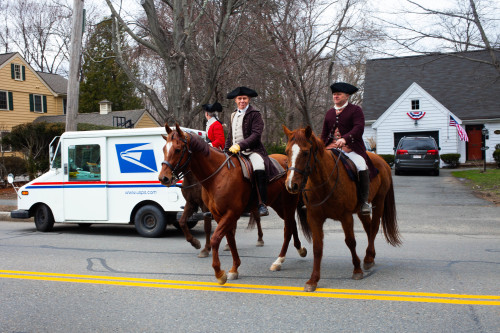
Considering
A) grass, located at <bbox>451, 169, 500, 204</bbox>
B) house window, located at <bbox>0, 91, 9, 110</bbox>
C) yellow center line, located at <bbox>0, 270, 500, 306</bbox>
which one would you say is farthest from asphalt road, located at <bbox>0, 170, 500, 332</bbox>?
house window, located at <bbox>0, 91, 9, 110</bbox>

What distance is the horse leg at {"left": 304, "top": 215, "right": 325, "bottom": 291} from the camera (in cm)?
566

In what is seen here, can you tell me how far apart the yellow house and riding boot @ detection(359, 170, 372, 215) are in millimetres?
33004

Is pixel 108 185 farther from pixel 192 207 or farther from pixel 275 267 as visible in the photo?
pixel 275 267

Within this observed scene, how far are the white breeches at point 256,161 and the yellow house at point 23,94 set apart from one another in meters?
31.6

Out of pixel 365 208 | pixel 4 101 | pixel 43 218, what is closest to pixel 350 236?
pixel 365 208

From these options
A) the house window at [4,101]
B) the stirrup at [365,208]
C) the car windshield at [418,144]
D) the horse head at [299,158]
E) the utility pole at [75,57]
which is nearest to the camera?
the horse head at [299,158]

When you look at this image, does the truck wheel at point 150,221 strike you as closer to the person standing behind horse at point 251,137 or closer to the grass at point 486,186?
the person standing behind horse at point 251,137

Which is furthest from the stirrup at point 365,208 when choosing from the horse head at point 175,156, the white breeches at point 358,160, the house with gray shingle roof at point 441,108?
the house with gray shingle roof at point 441,108

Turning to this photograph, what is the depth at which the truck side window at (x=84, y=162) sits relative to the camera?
35.4 feet

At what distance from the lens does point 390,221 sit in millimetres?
7406

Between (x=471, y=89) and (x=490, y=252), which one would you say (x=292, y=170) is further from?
(x=471, y=89)

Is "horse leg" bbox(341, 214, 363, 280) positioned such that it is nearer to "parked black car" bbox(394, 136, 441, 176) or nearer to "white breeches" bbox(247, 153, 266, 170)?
"white breeches" bbox(247, 153, 266, 170)

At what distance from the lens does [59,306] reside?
530 cm

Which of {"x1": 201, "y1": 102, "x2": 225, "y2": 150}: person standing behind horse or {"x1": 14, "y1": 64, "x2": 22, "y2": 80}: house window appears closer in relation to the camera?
{"x1": 201, "y1": 102, "x2": 225, "y2": 150}: person standing behind horse
